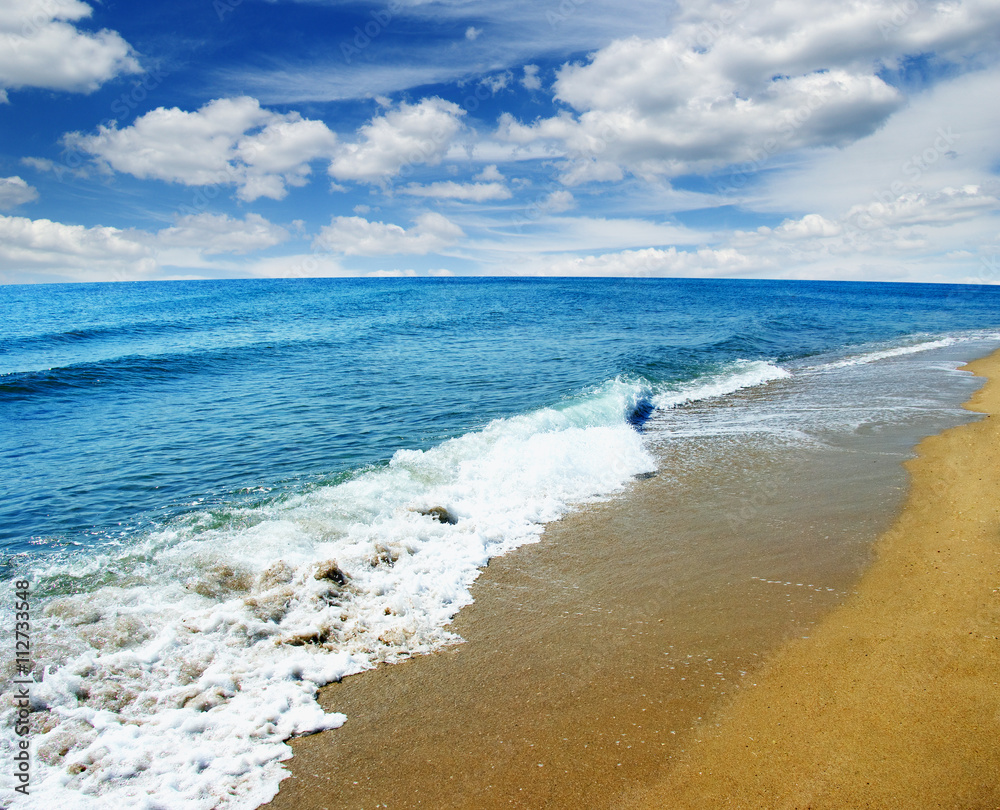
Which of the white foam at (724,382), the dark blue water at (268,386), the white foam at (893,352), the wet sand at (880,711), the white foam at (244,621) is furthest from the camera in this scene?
the white foam at (893,352)

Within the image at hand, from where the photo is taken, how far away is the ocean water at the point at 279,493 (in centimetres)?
455

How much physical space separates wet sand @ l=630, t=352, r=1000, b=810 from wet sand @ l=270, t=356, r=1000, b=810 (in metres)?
0.02

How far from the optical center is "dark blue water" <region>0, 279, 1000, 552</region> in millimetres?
10258

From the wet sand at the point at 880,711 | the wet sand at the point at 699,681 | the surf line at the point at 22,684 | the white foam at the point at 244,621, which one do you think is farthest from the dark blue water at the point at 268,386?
the wet sand at the point at 880,711

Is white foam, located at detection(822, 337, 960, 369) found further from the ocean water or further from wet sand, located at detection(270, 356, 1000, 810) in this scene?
wet sand, located at detection(270, 356, 1000, 810)

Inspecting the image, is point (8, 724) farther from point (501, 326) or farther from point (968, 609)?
point (501, 326)

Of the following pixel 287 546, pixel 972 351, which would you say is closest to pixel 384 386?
pixel 287 546

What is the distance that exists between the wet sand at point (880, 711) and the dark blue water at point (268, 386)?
8240 millimetres

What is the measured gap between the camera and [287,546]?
7.48 metres

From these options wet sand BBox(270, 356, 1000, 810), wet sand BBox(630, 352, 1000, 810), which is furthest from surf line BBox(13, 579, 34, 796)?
wet sand BBox(630, 352, 1000, 810)

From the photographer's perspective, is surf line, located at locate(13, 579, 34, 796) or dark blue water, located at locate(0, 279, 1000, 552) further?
dark blue water, located at locate(0, 279, 1000, 552)

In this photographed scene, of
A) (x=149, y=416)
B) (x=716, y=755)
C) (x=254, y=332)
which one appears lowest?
(x=716, y=755)

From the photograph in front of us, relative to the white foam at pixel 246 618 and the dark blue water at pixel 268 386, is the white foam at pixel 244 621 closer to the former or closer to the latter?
the white foam at pixel 246 618

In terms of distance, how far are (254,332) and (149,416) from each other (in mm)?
21583
